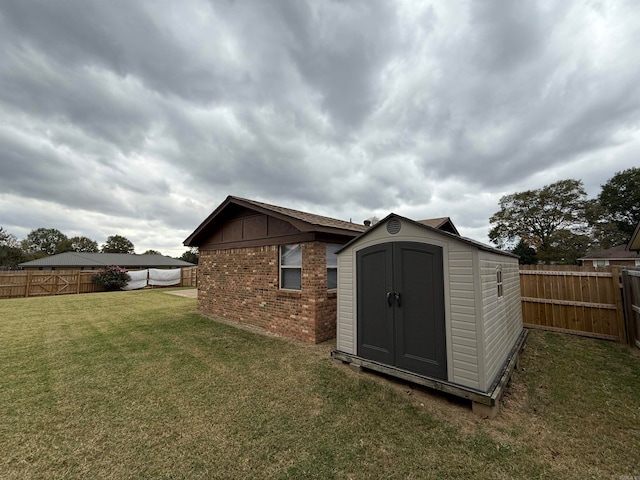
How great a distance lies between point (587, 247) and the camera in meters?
26.5

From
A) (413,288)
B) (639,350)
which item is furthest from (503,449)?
(639,350)

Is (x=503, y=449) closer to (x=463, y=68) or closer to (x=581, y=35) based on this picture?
(x=463, y=68)

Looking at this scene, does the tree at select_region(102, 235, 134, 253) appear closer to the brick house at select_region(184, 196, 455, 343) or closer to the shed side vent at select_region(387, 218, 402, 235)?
the brick house at select_region(184, 196, 455, 343)

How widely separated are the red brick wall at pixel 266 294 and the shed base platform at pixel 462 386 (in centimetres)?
164

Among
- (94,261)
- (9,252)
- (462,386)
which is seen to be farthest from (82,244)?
(462,386)

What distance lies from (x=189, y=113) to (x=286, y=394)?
9712 millimetres

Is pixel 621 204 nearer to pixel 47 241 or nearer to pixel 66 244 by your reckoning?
pixel 66 244

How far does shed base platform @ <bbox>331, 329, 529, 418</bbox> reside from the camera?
2994 millimetres

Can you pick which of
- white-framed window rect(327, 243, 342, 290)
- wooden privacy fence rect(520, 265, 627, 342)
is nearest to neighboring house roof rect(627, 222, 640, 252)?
wooden privacy fence rect(520, 265, 627, 342)

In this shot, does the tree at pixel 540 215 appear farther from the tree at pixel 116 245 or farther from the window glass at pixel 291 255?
the tree at pixel 116 245

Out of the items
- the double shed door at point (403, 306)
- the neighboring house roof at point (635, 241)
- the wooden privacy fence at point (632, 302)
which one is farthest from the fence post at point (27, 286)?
the neighboring house roof at point (635, 241)

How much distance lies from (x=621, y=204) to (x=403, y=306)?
1816 inches

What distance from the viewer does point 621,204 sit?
31234 millimetres

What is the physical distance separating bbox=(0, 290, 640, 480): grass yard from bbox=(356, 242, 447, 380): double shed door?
0.47 meters
